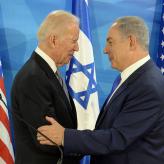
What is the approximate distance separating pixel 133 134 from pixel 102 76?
1774mm

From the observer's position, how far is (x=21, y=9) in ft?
9.75

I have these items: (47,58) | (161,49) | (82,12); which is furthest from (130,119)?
(161,49)

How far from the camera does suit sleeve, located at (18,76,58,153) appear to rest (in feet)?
5.31

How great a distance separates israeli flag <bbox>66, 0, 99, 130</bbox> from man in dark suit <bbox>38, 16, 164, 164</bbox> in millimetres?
1183

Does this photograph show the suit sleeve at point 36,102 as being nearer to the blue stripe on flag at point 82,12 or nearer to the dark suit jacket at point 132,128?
the dark suit jacket at point 132,128

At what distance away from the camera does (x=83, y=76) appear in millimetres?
2967

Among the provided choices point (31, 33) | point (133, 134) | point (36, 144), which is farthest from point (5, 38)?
point (133, 134)

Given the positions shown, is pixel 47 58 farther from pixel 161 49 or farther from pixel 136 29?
pixel 161 49

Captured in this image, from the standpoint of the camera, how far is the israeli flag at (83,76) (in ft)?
9.68

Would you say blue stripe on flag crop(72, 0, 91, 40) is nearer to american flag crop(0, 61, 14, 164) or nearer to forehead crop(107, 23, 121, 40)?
american flag crop(0, 61, 14, 164)

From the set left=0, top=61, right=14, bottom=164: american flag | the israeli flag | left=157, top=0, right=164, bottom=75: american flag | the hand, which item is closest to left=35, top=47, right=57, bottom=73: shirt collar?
the hand

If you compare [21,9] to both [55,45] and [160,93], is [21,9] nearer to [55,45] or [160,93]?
[55,45]

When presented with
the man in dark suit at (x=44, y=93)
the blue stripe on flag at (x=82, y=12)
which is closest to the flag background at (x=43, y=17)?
the blue stripe on flag at (x=82, y=12)

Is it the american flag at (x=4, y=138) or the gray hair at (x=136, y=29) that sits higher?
the gray hair at (x=136, y=29)
